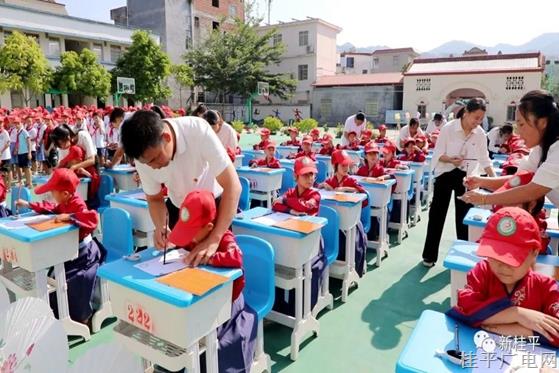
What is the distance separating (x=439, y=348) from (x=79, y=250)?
2324mm

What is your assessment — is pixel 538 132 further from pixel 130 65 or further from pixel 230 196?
pixel 130 65

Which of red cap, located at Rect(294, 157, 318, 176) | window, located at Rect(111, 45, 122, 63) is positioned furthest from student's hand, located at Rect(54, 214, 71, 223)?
window, located at Rect(111, 45, 122, 63)

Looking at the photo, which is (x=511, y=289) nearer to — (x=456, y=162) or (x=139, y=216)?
(x=456, y=162)

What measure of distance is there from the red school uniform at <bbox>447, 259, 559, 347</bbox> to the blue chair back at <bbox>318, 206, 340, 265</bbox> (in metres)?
1.58

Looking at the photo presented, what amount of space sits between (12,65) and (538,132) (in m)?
17.2

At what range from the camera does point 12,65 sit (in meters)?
14.7

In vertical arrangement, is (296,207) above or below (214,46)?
below

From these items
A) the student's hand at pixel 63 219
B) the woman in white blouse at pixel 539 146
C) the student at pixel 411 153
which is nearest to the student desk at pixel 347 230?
the woman in white blouse at pixel 539 146

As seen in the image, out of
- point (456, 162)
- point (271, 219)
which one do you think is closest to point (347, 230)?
point (271, 219)

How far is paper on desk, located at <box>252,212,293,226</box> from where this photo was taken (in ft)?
8.31

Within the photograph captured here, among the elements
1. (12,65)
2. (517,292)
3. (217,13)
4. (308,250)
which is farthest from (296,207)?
(217,13)

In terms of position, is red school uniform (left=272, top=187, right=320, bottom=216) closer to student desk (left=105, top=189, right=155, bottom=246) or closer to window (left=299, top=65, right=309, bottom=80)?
student desk (left=105, top=189, right=155, bottom=246)

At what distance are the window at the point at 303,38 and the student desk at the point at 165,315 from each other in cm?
2926

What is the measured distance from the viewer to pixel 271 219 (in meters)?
2.61
